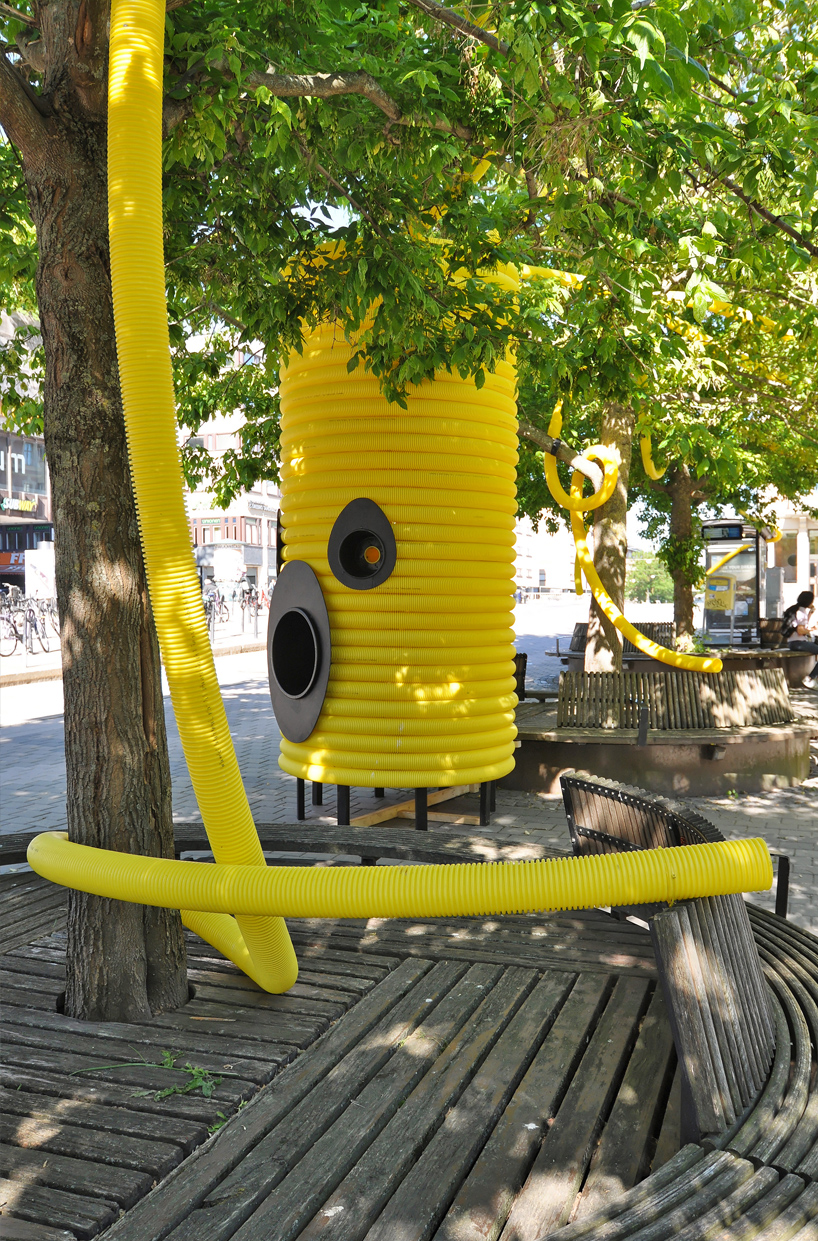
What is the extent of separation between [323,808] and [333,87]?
581cm

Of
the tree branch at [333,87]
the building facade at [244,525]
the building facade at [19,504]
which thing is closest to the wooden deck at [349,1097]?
the tree branch at [333,87]

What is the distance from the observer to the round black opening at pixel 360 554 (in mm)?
6758

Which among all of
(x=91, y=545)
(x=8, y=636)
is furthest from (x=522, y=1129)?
(x=8, y=636)

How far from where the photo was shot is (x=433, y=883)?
3.04 metres

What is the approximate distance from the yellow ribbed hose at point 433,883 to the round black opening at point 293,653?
3757 mm

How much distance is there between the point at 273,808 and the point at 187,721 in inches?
213

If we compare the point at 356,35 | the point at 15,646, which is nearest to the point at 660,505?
the point at 15,646

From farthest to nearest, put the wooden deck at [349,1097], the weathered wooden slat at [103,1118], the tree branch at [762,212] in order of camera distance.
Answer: the tree branch at [762,212], the weathered wooden slat at [103,1118], the wooden deck at [349,1097]

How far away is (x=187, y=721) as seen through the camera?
3.18m

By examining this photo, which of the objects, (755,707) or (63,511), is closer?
(63,511)

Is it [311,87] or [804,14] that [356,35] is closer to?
[311,87]

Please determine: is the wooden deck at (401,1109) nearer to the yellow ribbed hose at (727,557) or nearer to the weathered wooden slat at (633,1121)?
the weathered wooden slat at (633,1121)

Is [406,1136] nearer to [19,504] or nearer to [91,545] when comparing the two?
[91,545]

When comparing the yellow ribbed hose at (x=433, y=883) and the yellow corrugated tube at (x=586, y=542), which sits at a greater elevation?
the yellow corrugated tube at (x=586, y=542)
